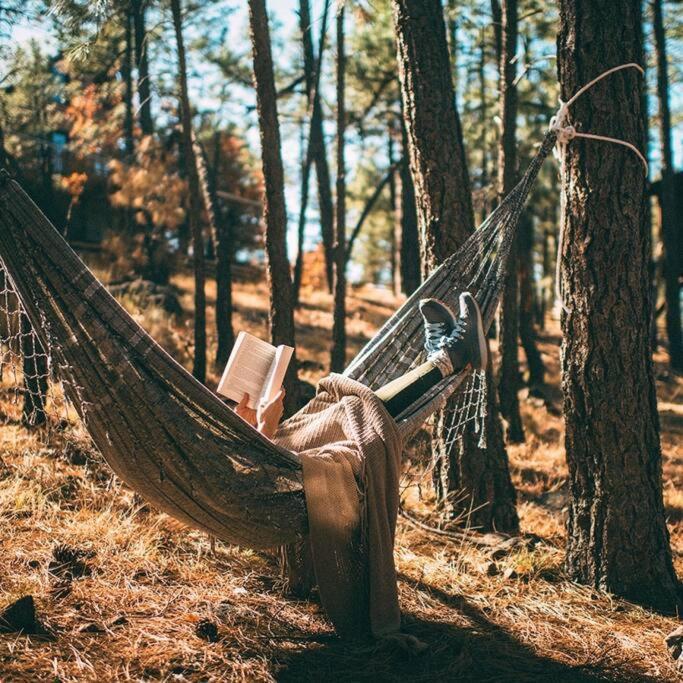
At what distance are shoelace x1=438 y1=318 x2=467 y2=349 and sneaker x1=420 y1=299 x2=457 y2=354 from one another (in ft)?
0.13

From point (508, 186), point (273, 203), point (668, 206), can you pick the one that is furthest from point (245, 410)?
point (668, 206)

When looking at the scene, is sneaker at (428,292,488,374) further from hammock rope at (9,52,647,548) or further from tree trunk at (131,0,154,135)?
tree trunk at (131,0,154,135)

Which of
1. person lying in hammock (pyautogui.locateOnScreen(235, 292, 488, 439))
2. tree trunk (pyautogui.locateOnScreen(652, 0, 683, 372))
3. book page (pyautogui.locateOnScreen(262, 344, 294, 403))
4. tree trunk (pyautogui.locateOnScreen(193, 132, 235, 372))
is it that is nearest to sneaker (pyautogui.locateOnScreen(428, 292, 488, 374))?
person lying in hammock (pyautogui.locateOnScreen(235, 292, 488, 439))

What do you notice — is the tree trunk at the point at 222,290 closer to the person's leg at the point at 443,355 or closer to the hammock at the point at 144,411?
the person's leg at the point at 443,355

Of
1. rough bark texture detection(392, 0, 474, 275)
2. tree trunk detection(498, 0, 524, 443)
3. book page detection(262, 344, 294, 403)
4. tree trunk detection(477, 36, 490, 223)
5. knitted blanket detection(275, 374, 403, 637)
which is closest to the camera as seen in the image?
knitted blanket detection(275, 374, 403, 637)

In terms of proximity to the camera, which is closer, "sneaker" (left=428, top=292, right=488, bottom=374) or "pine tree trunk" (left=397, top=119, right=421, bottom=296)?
"sneaker" (left=428, top=292, right=488, bottom=374)

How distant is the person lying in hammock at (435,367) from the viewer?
2465 mm

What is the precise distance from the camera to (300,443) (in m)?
2.49

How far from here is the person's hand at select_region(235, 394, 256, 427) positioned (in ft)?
8.48

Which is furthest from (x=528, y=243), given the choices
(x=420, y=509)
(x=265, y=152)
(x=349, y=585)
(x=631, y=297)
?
(x=349, y=585)

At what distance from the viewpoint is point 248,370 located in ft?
8.45

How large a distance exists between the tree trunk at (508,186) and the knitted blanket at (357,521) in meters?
3.32

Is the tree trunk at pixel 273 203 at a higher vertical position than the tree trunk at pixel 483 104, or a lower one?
lower

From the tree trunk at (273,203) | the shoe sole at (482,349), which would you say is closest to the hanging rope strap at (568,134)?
the shoe sole at (482,349)
